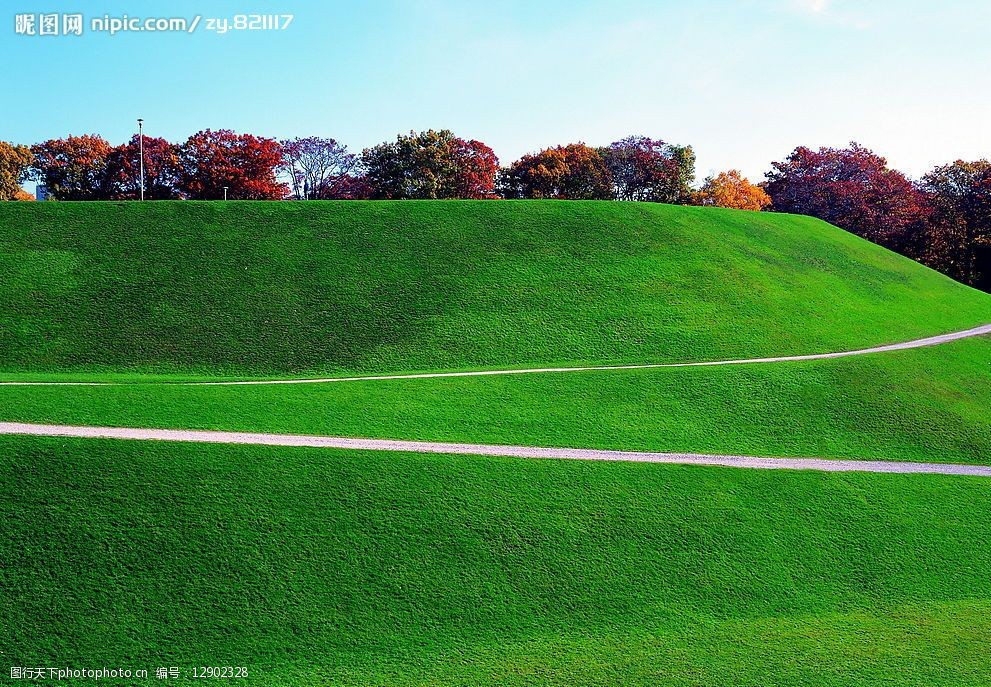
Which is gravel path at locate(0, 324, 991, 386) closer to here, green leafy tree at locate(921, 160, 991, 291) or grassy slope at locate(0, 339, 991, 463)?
grassy slope at locate(0, 339, 991, 463)

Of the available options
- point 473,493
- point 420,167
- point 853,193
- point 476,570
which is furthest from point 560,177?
point 476,570

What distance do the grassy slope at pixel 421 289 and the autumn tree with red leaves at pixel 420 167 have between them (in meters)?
21.7

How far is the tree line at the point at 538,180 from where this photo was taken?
186 ft

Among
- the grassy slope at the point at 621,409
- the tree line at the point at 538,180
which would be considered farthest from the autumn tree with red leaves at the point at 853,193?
the grassy slope at the point at 621,409

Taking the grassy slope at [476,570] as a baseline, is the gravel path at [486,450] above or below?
above

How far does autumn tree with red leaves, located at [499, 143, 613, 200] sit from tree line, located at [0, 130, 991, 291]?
0.09m

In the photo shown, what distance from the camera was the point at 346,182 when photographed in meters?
65.5

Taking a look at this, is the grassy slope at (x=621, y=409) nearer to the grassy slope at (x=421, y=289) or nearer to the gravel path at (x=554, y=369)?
the gravel path at (x=554, y=369)

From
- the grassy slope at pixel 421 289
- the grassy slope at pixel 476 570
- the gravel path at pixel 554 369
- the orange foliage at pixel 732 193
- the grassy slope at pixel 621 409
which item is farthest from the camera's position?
the orange foliage at pixel 732 193

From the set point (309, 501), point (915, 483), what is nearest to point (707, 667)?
point (309, 501)

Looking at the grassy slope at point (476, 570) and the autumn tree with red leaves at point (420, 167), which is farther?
the autumn tree with red leaves at point (420, 167)

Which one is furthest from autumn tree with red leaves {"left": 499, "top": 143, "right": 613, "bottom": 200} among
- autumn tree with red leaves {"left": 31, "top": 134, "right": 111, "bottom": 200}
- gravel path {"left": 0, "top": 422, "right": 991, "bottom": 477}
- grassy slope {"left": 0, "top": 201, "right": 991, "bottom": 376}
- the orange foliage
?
gravel path {"left": 0, "top": 422, "right": 991, "bottom": 477}

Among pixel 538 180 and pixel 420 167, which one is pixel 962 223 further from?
pixel 420 167

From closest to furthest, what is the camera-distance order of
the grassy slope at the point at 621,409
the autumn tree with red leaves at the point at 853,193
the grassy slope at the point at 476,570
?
the grassy slope at the point at 476,570, the grassy slope at the point at 621,409, the autumn tree with red leaves at the point at 853,193
